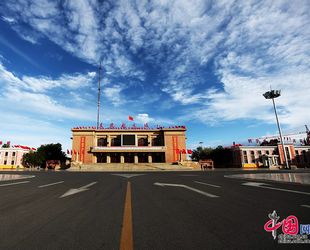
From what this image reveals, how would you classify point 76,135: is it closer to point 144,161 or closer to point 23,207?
point 144,161

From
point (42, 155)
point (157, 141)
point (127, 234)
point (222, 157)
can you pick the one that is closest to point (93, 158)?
point (157, 141)

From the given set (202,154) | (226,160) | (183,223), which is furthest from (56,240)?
(202,154)

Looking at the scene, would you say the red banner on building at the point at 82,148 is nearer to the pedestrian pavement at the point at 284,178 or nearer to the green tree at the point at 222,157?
the pedestrian pavement at the point at 284,178

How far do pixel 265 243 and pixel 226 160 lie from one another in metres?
79.9

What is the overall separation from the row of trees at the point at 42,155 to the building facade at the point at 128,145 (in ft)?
64.3

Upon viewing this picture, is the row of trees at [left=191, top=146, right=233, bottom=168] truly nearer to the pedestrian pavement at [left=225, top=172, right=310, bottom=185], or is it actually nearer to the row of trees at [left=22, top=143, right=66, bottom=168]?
the pedestrian pavement at [left=225, top=172, right=310, bottom=185]

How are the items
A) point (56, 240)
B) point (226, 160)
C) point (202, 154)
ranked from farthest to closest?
point (202, 154) → point (226, 160) → point (56, 240)

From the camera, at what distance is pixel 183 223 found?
3.56 metres

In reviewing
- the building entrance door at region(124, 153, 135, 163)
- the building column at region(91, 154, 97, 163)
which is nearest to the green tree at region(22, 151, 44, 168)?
the building column at region(91, 154, 97, 163)

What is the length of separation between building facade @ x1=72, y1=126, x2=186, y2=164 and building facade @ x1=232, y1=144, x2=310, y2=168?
1009 inches

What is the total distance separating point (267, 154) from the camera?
68.5 m

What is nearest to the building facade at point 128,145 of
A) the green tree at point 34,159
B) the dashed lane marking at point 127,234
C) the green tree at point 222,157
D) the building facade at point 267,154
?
the green tree at point 34,159

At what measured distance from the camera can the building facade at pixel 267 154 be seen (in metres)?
67.6

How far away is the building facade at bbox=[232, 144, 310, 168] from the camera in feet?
222
